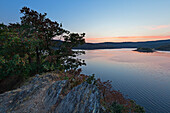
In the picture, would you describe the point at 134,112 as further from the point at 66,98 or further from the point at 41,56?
the point at 41,56

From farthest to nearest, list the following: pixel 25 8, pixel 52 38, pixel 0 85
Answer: pixel 52 38 → pixel 25 8 → pixel 0 85

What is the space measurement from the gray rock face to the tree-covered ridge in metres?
3.67

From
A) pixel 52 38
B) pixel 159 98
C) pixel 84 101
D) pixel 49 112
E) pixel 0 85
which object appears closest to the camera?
pixel 49 112

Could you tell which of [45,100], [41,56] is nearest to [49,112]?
[45,100]

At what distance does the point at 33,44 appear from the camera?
1245cm

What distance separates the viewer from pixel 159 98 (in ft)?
68.2

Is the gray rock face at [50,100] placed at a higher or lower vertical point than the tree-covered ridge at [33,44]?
lower

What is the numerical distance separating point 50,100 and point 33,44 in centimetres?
778

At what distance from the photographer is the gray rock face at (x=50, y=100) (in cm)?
811

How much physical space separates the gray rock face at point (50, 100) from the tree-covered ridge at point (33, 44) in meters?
3.67

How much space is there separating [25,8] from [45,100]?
46.8 ft

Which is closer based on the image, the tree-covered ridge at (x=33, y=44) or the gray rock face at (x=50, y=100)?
the gray rock face at (x=50, y=100)

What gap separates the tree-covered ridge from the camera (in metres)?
11.3

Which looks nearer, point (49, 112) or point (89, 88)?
point (49, 112)
